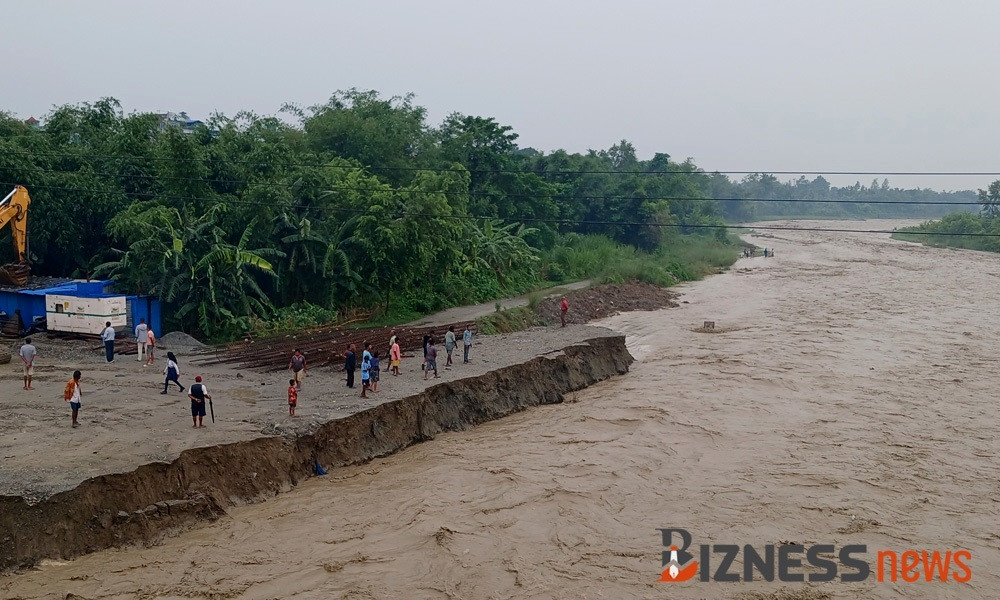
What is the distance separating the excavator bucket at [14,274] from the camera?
2456 cm

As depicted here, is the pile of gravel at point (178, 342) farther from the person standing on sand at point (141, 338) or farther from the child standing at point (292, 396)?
the child standing at point (292, 396)

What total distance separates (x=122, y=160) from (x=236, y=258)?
8646 millimetres

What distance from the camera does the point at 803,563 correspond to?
1262 cm

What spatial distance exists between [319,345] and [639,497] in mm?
12240

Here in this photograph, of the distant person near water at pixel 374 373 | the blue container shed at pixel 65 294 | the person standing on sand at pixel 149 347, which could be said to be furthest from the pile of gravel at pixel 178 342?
the distant person near water at pixel 374 373

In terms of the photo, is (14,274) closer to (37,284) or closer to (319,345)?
(37,284)

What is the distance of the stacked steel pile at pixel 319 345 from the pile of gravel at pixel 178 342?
802 mm

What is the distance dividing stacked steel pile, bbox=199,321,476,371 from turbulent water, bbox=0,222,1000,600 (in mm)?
5439

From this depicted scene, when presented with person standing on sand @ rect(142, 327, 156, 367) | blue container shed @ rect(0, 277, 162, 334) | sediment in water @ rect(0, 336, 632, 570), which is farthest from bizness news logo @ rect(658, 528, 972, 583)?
blue container shed @ rect(0, 277, 162, 334)

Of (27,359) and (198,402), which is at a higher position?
(27,359)

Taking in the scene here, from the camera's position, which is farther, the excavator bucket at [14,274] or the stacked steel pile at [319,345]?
the excavator bucket at [14,274]

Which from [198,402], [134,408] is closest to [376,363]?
[198,402]

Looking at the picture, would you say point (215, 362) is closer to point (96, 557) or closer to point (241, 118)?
point (96, 557)

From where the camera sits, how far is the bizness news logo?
12.2 m
